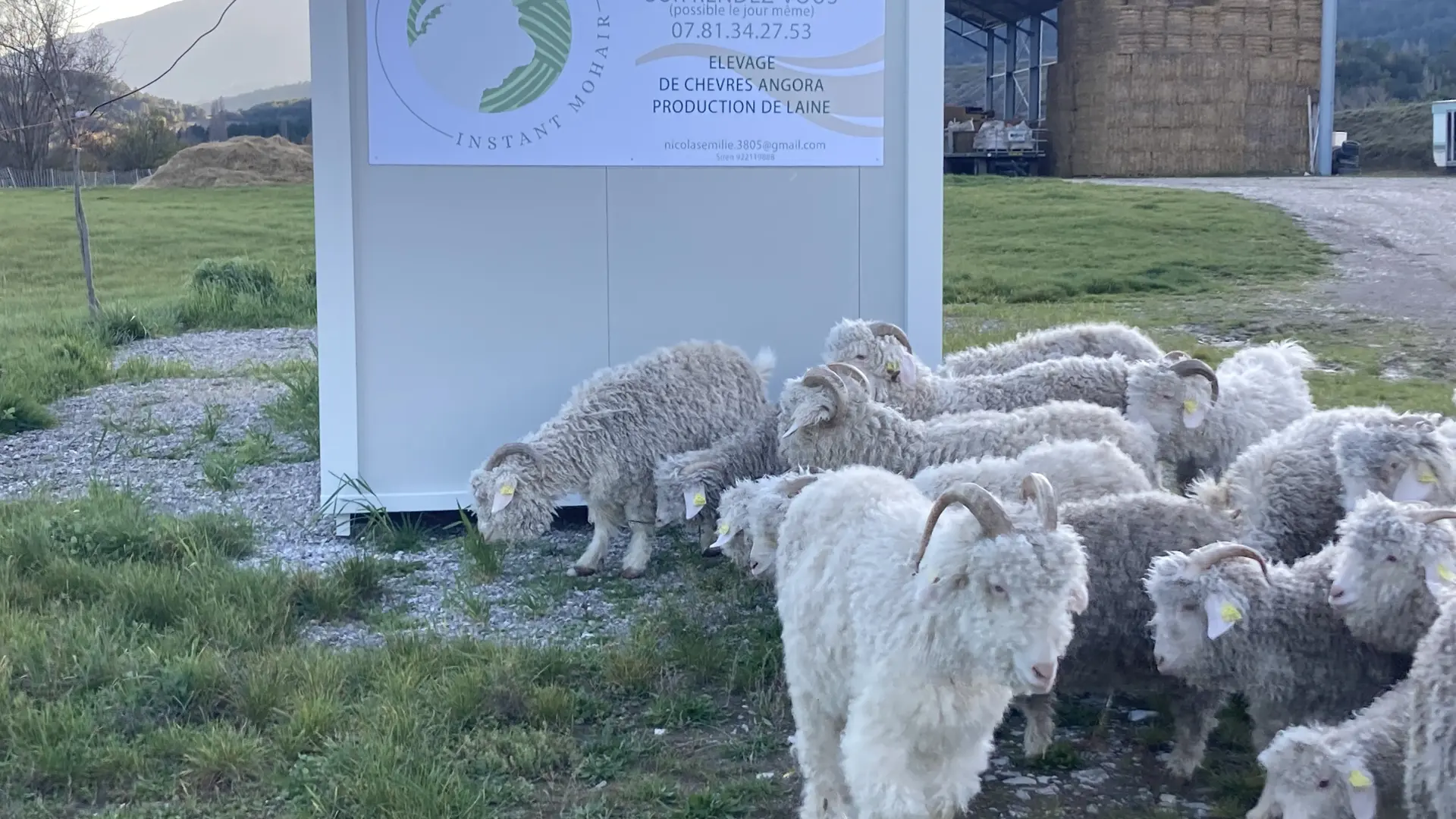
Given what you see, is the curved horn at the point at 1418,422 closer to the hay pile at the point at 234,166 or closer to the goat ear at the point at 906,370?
the goat ear at the point at 906,370

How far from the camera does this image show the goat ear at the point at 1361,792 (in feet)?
11.0

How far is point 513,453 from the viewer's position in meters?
6.25

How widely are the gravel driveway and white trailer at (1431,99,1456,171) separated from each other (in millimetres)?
3527

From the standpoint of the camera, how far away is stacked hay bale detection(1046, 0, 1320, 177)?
29.8m

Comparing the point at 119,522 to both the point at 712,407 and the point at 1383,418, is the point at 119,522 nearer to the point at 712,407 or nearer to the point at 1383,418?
the point at 712,407

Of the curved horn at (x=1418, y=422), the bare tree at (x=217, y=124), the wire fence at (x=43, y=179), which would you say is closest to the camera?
the curved horn at (x=1418, y=422)

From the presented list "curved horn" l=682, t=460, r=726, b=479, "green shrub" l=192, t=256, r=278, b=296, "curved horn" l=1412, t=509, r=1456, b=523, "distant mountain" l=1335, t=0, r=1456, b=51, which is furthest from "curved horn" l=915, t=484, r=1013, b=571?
"distant mountain" l=1335, t=0, r=1456, b=51

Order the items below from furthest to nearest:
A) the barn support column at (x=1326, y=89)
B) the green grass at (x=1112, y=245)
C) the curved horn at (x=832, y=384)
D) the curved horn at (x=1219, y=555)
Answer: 1. the barn support column at (x=1326, y=89)
2. the green grass at (x=1112, y=245)
3. the curved horn at (x=832, y=384)
4. the curved horn at (x=1219, y=555)

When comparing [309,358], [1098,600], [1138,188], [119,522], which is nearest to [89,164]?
[309,358]

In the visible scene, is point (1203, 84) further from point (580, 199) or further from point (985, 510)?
point (985, 510)

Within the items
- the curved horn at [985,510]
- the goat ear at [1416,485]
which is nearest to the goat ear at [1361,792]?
the curved horn at [985,510]

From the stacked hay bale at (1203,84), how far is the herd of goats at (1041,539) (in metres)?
24.5

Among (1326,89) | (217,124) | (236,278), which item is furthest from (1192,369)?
(217,124)

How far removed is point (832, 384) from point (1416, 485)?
2.32 metres
